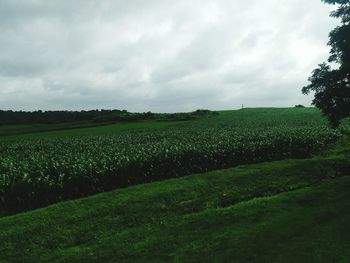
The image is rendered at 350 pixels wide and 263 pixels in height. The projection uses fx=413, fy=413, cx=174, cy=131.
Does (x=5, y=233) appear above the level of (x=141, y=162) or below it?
below

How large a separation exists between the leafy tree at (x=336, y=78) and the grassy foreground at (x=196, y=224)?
3.95 m

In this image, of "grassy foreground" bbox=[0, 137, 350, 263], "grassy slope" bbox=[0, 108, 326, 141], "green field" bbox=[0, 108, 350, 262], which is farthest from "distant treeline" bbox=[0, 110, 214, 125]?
"grassy foreground" bbox=[0, 137, 350, 263]

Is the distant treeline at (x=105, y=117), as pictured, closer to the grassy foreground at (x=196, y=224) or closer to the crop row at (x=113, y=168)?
the crop row at (x=113, y=168)

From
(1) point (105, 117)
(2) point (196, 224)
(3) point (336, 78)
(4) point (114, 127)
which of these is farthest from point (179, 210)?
(1) point (105, 117)

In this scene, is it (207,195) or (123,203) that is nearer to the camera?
(123,203)

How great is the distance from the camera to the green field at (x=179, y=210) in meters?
12.1

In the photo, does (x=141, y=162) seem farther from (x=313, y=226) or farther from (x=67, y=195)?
(x=313, y=226)

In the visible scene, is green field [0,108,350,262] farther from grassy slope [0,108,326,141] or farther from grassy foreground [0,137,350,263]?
grassy slope [0,108,326,141]

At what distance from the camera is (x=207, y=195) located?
1845cm

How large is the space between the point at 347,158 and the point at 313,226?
1365 cm

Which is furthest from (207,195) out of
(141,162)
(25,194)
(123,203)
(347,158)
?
(347,158)

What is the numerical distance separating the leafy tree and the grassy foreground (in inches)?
155

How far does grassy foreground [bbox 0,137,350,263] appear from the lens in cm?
1173

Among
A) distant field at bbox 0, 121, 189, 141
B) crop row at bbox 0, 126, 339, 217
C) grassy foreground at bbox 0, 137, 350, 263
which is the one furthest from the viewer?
distant field at bbox 0, 121, 189, 141
